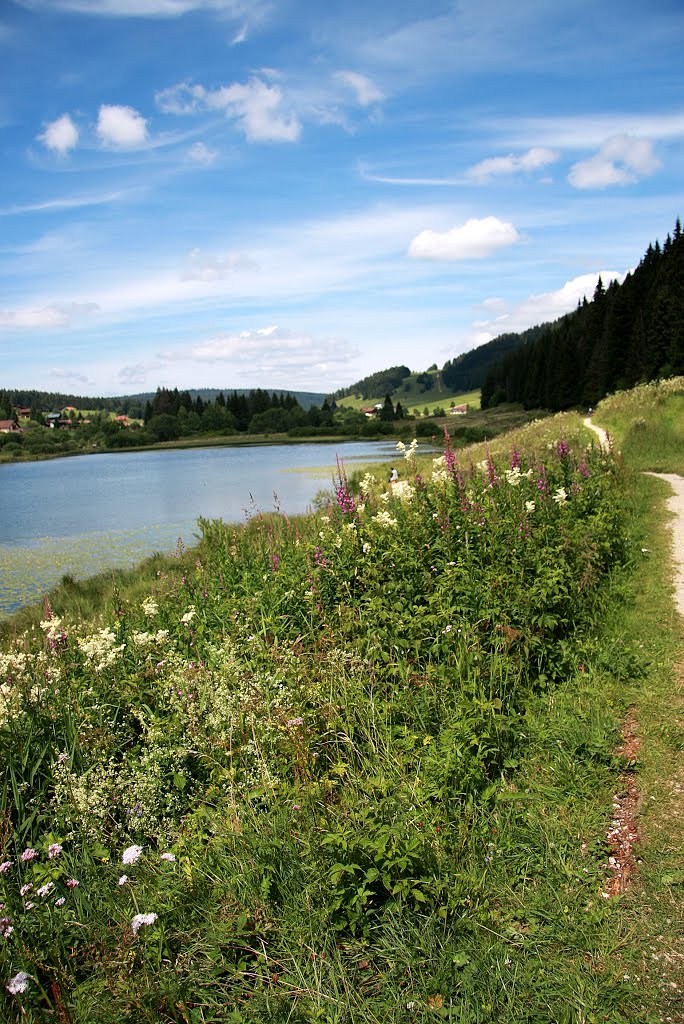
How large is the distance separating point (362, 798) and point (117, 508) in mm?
34305

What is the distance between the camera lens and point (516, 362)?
104188 millimetres

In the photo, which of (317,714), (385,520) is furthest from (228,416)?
(317,714)

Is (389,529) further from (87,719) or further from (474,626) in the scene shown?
(87,719)

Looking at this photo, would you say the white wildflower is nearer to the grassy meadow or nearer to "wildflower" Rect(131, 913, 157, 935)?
the grassy meadow

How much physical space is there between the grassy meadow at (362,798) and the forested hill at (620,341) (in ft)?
148

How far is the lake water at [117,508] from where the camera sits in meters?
21.3

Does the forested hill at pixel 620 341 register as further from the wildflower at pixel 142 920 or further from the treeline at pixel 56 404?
the treeline at pixel 56 404

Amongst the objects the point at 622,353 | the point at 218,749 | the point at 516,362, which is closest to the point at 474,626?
the point at 218,749

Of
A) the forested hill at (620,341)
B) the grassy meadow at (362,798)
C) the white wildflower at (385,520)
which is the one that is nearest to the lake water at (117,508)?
the white wildflower at (385,520)

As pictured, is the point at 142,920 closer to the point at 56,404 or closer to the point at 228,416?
the point at 228,416

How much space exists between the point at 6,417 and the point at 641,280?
127 metres

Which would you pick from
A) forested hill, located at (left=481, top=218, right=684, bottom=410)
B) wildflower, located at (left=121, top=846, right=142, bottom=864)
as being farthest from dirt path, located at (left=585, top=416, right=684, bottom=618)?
forested hill, located at (left=481, top=218, right=684, bottom=410)

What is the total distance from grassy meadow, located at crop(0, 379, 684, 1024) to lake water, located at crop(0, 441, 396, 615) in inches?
178

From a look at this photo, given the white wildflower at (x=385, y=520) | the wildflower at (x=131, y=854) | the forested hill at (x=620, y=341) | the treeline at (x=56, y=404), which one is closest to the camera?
the wildflower at (x=131, y=854)
